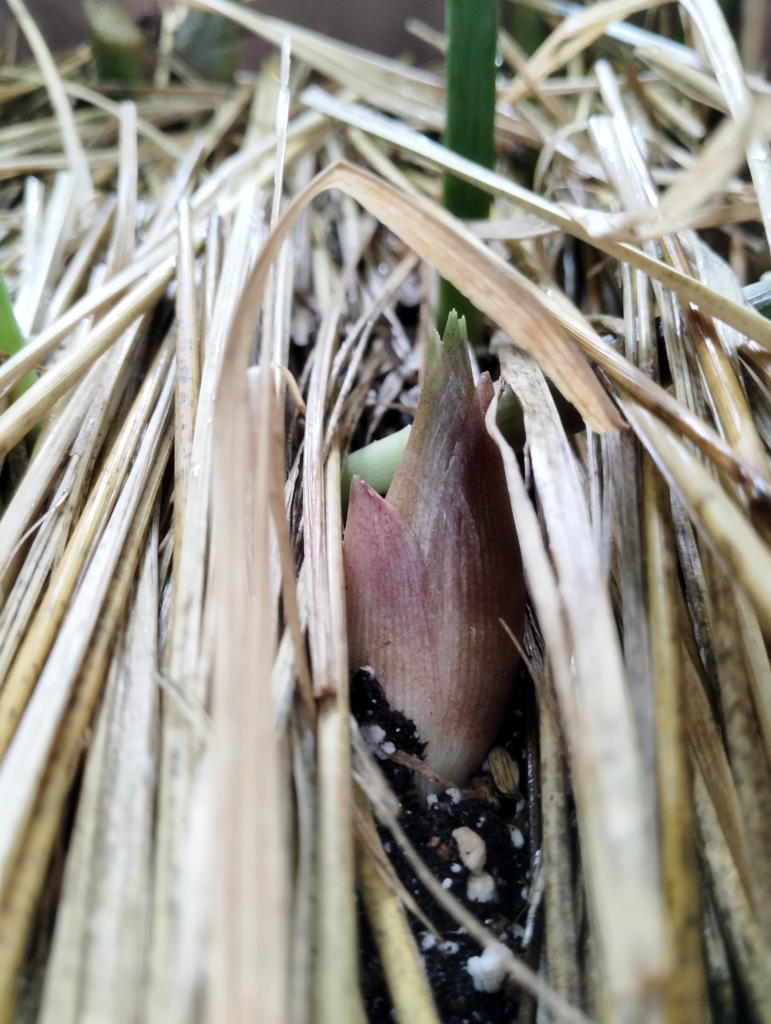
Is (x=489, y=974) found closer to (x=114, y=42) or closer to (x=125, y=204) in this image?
(x=125, y=204)

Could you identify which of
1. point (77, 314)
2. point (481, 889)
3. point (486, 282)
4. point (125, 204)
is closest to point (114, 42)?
point (125, 204)

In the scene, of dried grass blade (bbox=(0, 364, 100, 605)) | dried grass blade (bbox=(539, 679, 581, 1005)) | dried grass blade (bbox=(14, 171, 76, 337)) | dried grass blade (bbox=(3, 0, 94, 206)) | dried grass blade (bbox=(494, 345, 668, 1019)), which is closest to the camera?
dried grass blade (bbox=(494, 345, 668, 1019))

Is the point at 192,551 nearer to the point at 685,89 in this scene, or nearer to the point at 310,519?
the point at 310,519

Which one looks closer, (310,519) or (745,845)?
(745,845)

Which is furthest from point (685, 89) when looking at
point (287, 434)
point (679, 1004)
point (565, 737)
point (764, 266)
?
point (679, 1004)

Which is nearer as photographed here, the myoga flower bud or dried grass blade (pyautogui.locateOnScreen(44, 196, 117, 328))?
the myoga flower bud

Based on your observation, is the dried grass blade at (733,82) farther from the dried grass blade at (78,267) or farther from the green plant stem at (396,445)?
the dried grass blade at (78,267)

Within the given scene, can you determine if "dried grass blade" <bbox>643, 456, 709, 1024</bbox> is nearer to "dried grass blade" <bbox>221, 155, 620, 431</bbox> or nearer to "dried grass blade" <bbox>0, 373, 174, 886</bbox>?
"dried grass blade" <bbox>221, 155, 620, 431</bbox>

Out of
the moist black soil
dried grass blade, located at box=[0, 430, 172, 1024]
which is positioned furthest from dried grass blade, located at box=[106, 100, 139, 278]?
the moist black soil
